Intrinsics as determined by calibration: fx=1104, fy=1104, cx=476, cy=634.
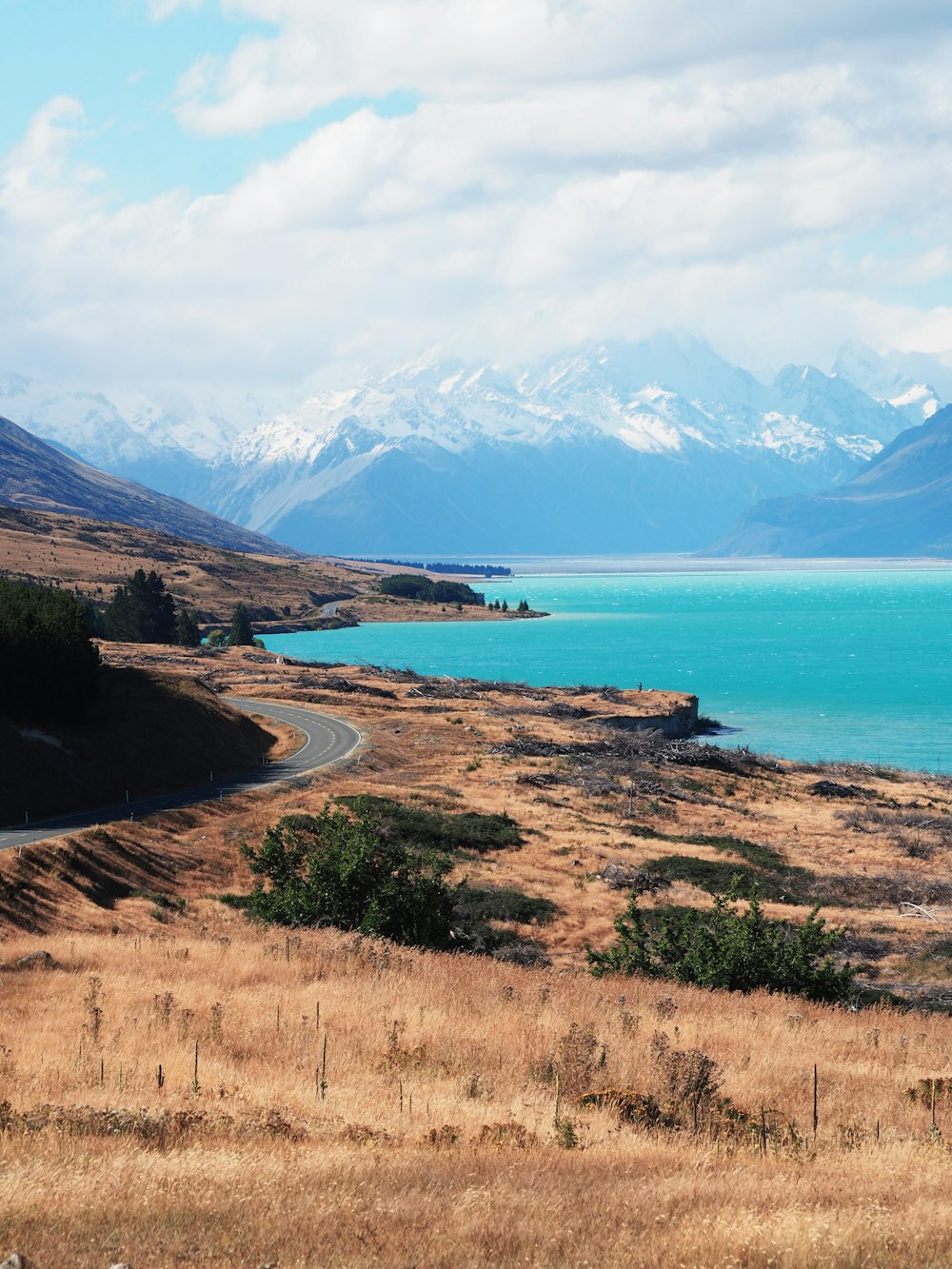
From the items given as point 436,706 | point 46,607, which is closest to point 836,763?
point 436,706

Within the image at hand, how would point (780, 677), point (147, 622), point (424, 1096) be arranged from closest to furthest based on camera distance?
point (424, 1096)
point (147, 622)
point (780, 677)

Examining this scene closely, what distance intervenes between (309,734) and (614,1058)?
55293mm

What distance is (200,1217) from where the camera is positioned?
10.2m

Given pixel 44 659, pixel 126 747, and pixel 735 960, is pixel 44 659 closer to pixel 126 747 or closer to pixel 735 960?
pixel 126 747

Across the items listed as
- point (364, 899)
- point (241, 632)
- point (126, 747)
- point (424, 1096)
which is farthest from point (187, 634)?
point (424, 1096)

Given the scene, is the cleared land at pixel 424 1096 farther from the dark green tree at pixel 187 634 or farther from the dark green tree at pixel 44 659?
the dark green tree at pixel 187 634

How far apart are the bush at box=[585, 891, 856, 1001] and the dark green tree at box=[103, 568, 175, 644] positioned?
123 m

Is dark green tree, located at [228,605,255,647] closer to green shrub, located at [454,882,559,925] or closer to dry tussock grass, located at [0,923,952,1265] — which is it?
green shrub, located at [454,882,559,925]

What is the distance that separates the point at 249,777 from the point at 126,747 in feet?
20.7

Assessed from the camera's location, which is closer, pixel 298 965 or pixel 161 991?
pixel 161 991

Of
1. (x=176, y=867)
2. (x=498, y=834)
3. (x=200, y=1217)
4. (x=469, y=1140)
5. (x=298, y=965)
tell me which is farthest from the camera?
(x=498, y=834)

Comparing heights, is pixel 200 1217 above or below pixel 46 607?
below

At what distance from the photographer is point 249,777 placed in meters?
56.6

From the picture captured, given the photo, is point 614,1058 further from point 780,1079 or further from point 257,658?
point 257,658
